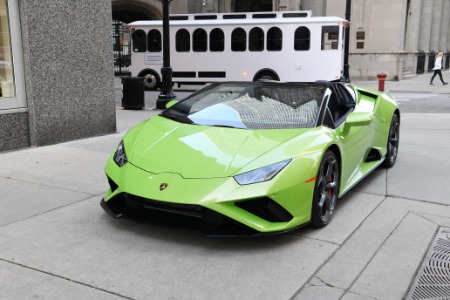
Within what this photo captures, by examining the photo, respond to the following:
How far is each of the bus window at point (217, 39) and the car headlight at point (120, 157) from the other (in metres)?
17.1

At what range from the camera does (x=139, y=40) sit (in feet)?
72.0

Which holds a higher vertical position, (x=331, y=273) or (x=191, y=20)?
(x=191, y=20)

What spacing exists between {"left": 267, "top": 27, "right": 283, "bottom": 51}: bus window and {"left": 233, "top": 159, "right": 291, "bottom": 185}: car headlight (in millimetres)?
17243

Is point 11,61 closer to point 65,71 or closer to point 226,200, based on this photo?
point 65,71

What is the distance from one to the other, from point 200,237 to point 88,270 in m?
1.02

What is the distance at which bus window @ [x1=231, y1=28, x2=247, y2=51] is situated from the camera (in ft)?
68.5

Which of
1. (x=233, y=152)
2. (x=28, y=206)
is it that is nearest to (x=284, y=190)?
(x=233, y=152)

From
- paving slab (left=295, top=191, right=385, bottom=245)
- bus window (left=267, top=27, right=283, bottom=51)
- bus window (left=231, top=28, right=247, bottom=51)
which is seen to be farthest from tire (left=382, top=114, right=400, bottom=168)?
bus window (left=231, top=28, right=247, bottom=51)

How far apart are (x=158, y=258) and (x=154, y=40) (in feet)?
63.0

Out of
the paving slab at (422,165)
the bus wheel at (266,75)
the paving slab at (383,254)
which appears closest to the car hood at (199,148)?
the paving slab at (383,254)

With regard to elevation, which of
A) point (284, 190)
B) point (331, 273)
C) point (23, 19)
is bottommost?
point (331, 273)

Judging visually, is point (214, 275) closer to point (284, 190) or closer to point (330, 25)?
point (284, 190)

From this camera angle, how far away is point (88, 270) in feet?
11.3

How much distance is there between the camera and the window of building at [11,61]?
23.8 feet
